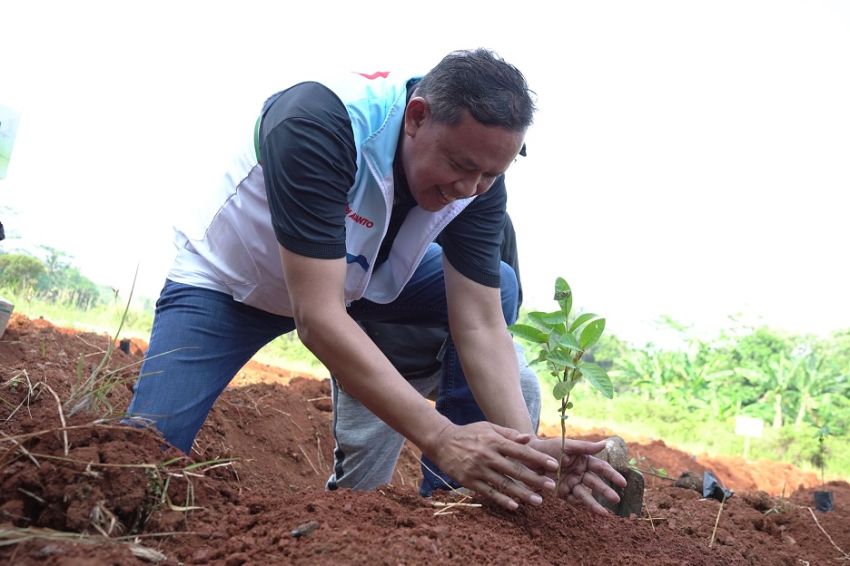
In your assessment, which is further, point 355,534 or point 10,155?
point 10,155

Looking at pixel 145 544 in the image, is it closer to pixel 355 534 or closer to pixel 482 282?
pixel 355 534

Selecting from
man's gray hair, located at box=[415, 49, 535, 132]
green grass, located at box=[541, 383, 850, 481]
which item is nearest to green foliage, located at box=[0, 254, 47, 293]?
man's gray hair, located at box=[415, 49, 535, 132]

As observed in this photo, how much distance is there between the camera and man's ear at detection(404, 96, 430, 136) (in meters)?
2.02

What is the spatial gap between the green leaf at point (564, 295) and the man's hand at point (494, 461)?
366 mm

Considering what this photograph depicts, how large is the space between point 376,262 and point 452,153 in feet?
2.01

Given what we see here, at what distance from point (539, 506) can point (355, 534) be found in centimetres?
59

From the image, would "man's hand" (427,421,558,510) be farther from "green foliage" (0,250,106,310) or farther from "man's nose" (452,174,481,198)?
"green foliage" (0,250,106,310)

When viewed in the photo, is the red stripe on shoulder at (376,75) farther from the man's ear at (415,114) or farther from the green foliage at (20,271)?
the green foliage at (20,271)

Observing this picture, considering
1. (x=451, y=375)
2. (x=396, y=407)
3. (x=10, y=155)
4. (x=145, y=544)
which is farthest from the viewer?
(x=10, y=155)

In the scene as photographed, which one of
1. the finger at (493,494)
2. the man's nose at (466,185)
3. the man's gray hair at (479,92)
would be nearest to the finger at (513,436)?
the finger at (493,494)

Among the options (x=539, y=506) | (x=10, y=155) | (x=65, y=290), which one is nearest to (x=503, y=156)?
(x=539, y=506)

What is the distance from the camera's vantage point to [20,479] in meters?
1.41

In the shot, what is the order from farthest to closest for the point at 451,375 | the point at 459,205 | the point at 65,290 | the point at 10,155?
the point at 65,290 → the point at 10,155 → the point at 451,375 → the point at 459,205

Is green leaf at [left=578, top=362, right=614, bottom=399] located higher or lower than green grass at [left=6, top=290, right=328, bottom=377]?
higher
